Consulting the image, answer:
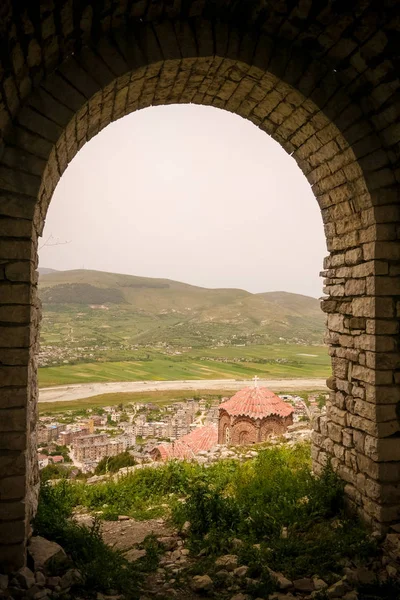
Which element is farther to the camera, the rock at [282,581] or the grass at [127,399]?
the grass at [127,399]

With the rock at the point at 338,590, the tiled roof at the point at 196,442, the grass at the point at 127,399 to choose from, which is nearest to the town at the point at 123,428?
the tiled roof at the point at 196,442

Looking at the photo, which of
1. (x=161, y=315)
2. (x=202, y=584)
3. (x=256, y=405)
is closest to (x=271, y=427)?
(x=256, y=405)

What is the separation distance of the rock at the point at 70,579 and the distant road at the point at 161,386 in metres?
20.5

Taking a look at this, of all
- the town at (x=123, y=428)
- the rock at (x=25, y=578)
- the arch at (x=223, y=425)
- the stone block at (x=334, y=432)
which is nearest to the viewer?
the rock at (x=25, y=578)

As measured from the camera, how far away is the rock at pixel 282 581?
361 cm

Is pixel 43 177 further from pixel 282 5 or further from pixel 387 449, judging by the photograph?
pixel 387 449

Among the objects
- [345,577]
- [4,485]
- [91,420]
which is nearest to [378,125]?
[345,577]

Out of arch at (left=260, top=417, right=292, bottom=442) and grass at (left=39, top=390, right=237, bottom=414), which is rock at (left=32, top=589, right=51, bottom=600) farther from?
grass at (left=39, top=390, right=237, bottom=414)

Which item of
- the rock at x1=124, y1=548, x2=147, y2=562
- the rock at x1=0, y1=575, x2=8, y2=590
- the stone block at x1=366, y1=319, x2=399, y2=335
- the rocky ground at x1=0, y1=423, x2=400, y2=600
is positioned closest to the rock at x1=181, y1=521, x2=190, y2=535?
the rocky ground at x1=0, y1=423, x2=400, y2=600

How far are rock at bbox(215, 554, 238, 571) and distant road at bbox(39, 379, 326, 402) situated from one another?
20.4 m

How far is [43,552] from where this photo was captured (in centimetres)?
374

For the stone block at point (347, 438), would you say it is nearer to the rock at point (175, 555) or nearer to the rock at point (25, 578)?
the rock at point (175, 555)

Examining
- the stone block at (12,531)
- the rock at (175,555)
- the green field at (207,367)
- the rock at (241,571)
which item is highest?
the stone block at (12,531)

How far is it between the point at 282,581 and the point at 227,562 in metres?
0.59
